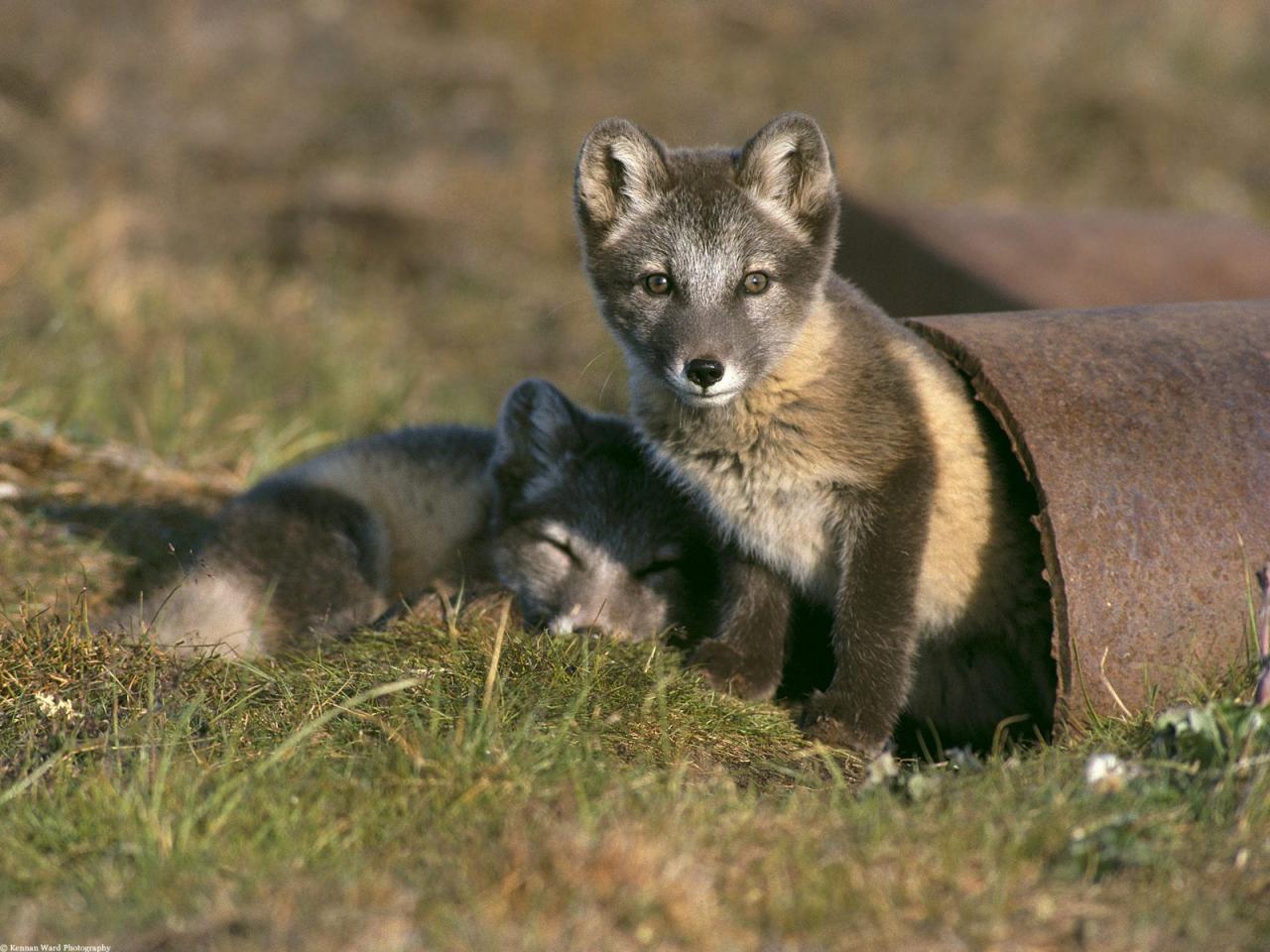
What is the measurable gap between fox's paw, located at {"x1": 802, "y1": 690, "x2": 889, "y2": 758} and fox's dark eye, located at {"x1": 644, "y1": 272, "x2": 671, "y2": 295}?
43.0 inches

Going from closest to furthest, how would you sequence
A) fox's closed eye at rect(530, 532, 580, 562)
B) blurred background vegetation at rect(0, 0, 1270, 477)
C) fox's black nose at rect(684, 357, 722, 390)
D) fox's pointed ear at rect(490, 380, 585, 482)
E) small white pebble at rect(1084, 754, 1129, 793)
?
small white pebble at rect(1084, 754, 1129, 793), fox's black nose at rect(684, 357, 722, 390), fox's closed eye at rect(530, 532, 580, 562), fox's pointed ear at rect(490, 380, 585, 482), blurred background vegetation at rect(0, 0, 1270, 477)

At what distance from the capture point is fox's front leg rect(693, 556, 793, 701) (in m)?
3.55

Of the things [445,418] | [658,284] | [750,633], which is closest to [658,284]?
[658,284]

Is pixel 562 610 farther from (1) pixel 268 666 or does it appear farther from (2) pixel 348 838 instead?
(2) pixel 348 838

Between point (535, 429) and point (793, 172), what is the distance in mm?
1287

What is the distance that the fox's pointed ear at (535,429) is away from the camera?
431 cm

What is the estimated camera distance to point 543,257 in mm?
9242

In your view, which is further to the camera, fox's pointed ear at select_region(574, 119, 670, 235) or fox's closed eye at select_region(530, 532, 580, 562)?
fox's closed eye at select_region(530, 532, 580, 562)

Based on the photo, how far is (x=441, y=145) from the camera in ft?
32.5

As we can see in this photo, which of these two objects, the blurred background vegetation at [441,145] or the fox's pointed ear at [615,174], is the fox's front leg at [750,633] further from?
the blurred background vegetation at [441,145]

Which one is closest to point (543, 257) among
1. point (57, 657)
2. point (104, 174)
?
point (104, 174)

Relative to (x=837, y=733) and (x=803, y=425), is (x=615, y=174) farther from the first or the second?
(x=837, y=733)

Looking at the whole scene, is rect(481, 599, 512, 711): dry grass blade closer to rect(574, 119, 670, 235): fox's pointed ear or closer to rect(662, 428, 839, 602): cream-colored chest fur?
rect(662, 428, 839, 602): cream-colored chest fur

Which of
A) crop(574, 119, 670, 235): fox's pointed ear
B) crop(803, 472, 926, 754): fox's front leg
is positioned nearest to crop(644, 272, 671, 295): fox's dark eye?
crop(574, 119, 670, 235): fox's pointed ear
